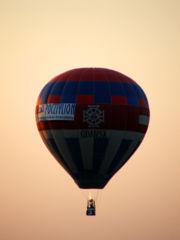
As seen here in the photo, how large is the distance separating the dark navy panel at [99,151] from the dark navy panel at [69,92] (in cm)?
251

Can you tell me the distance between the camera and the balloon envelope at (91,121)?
6238cm

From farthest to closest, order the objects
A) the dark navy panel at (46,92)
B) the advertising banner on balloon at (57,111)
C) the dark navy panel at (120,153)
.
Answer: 1. the dark navy panel at (46,92)
2. the dark navy panel at (120,153)
3. the advertising banner on balloon at (57,111)

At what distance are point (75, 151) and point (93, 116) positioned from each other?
2176 mm

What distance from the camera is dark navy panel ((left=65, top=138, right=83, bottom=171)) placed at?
62.6 metres

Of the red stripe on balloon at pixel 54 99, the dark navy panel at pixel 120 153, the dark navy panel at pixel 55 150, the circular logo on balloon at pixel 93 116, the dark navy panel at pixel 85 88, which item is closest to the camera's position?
the circular logo on balloon at pixel 93 116

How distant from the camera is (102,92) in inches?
2474

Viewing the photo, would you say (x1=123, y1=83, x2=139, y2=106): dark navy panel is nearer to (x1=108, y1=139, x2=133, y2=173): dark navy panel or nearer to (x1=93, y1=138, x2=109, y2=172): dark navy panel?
(x1=108, y1=139, x2=133, y2=173): dark navy panel

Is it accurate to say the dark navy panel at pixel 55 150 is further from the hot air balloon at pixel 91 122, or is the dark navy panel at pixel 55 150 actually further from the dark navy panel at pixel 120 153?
the dark navy panel at pixel 120 153

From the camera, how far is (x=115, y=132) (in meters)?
62.8

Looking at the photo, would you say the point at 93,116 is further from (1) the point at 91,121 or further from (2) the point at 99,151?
(2) the point at 99,151

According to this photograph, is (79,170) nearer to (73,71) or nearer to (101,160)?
(101,160)

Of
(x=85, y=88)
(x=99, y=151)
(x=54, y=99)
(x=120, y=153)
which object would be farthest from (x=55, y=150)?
(x=85, y=88)

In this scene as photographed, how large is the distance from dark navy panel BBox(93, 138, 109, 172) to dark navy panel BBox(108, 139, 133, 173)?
95 cm

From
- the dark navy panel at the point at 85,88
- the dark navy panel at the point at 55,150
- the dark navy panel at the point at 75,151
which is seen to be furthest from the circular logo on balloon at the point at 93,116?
the dark navy panel at the point at 55,150
